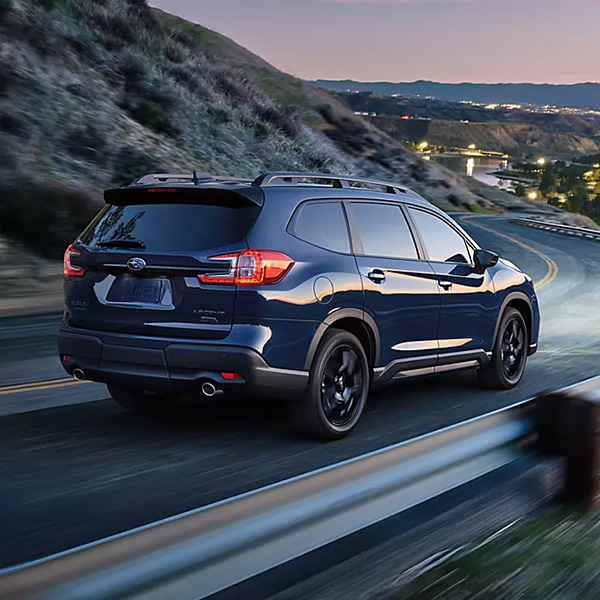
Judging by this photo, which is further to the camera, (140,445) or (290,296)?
(140,445)

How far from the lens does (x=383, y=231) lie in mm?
7504

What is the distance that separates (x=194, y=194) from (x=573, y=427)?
294cm

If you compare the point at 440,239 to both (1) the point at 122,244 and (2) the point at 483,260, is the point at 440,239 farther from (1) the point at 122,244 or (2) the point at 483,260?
(1) the point at 122,244

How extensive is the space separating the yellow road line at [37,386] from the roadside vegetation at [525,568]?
16.2ft

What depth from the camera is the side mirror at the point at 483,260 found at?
28.2ft

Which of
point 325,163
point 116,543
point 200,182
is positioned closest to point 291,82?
point 325,163

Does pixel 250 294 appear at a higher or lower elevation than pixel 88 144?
higher

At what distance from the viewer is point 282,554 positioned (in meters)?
3.30

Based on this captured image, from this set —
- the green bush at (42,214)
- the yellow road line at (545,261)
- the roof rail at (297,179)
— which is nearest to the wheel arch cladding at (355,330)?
the roof rail at (297,179)

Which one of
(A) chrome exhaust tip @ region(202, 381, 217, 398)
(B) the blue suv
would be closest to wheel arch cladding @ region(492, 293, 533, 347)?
(B) the blue suv

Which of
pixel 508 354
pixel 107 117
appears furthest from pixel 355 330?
pixel 107 117

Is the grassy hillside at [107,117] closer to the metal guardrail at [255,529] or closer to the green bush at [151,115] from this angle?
the green bush at [151,115]

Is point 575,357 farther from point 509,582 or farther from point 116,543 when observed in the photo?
point 116,543

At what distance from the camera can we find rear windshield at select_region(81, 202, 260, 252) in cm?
629
